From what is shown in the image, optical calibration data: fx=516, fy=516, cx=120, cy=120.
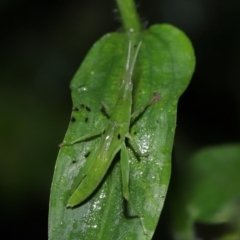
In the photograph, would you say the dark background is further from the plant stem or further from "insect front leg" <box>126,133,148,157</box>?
"insect front leg" <box>126,133,148,157</box>

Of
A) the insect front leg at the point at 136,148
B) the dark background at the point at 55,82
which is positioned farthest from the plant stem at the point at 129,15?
the dark background at the point at 55,82

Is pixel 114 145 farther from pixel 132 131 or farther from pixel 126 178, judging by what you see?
pixel 126 178

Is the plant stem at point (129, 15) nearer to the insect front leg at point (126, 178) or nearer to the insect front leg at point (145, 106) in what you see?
the insect front leg at point (145, 106)

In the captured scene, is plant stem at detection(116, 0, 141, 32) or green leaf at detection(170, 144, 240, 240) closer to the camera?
plant stem at detection(116, 0, 141, 32)

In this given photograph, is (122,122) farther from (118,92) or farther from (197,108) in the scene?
(197,108)

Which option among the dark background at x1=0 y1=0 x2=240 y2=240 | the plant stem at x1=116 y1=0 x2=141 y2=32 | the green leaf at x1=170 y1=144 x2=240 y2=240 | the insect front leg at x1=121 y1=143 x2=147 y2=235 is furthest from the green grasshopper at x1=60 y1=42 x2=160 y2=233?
the dark background at x1=0 y1=0 x2=240 y2=240

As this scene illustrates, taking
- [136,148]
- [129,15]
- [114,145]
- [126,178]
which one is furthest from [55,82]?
[126,178]

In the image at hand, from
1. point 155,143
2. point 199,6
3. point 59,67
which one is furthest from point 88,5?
point 155,143
